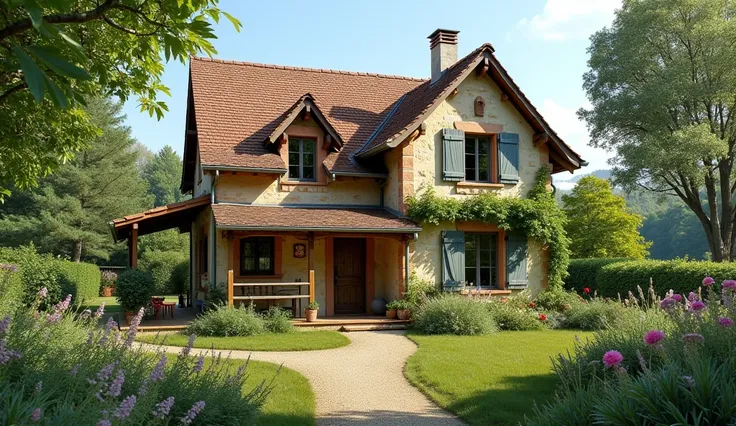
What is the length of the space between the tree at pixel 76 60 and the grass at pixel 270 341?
3.91 m

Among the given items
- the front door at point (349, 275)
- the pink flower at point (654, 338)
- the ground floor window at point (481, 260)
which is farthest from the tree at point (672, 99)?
the pink flower at point (654, 338)

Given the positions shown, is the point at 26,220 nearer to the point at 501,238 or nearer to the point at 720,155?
the point at 501,238

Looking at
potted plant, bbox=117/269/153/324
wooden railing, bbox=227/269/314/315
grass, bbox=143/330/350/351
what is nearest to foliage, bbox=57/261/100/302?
potted plant, bbox=117/269/153/324

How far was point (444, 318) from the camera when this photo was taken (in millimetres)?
14109

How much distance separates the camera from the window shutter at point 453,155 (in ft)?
55.2

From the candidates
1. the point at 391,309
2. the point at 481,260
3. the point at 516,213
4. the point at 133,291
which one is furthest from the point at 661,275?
the point at 133,291

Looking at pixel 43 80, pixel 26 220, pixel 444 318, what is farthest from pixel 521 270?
pixel 26 220

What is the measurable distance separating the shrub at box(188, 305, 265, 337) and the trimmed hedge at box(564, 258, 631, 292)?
1467cm

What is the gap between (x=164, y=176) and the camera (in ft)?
234

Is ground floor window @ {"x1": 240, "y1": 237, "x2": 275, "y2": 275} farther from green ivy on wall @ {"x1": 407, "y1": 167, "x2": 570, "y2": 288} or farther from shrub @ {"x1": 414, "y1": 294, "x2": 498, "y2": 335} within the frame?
shrub @ {"x1": 414, "y1": 294, "x2": 498, "y2": 335}

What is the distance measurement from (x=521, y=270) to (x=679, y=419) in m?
13.6

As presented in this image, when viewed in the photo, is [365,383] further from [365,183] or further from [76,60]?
[365,183]

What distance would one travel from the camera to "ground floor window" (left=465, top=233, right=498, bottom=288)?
17188mm

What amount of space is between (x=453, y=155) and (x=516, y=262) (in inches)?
141
